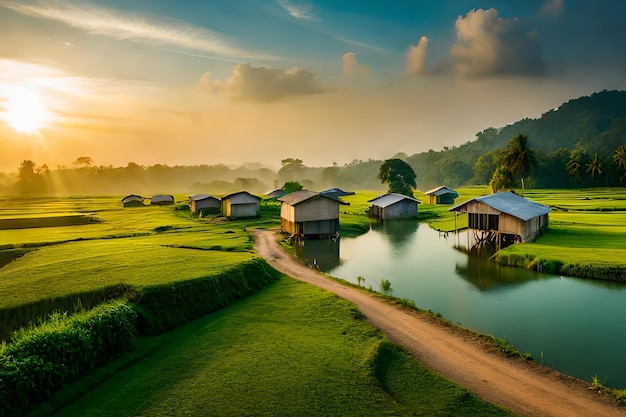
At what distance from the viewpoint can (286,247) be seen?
42531 millimetres

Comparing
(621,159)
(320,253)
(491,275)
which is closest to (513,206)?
(491,275)

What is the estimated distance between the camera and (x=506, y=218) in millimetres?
40750

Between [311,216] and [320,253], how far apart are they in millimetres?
8414

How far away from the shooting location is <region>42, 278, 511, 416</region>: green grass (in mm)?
11977

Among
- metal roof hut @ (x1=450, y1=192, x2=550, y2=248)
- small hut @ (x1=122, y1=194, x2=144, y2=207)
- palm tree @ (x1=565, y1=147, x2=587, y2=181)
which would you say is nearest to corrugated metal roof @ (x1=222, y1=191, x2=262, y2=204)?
metal roof hut @ (x1=450, y1=192, x2=550, y2=248)

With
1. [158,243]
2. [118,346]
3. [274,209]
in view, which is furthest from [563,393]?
[274,209]

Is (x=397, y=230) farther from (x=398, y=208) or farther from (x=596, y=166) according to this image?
(x=596, y=166)

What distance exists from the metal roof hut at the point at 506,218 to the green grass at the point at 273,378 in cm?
2787

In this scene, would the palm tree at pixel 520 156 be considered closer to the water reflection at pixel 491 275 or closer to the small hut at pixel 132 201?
the water reflection at pixel 491 275

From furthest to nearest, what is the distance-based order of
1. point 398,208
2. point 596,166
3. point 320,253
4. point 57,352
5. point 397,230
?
point 596,166 < point 398,208 < point 397,230 < point 320,253 < point 57,352

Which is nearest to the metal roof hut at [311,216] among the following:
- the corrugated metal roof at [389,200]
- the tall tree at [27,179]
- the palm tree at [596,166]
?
the corrugated metal roof at [389,200]

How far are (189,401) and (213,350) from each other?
3686 mm

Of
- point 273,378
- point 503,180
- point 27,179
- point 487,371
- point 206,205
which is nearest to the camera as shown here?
point 273,378

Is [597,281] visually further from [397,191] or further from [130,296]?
[397,191]
